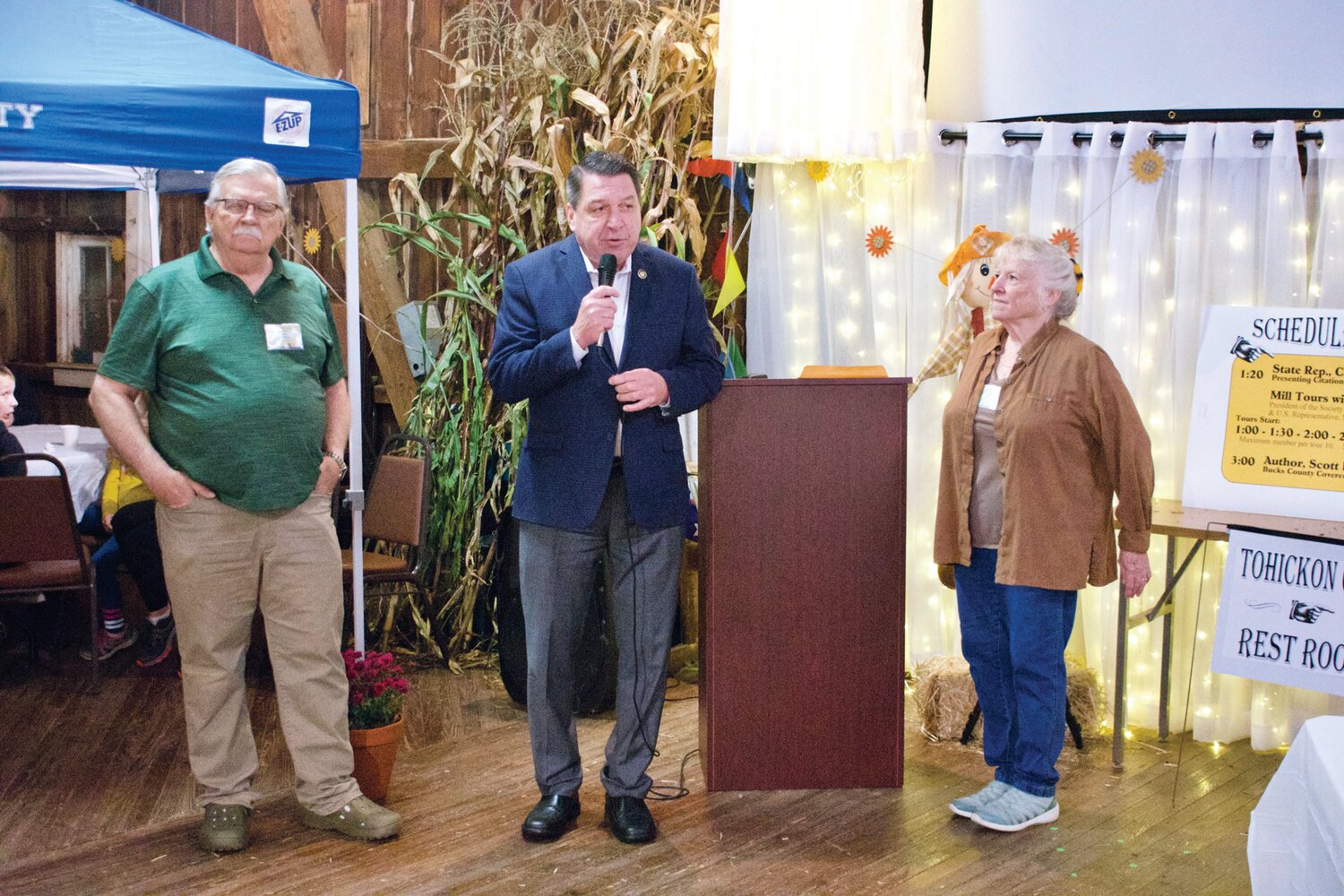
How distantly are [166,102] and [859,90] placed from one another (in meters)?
2.11

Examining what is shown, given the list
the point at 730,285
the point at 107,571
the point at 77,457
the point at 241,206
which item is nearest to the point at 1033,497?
the point at 730,285

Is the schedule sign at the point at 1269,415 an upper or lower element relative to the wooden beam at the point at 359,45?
lower

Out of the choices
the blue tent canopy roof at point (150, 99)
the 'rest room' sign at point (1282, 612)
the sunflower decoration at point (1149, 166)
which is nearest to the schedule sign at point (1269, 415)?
the 'rest room' sign at point (1282, 612)

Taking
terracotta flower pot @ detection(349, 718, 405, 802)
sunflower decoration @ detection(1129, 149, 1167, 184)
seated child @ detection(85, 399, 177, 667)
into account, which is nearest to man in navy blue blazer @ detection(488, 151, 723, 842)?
terracotta flower pot @ detection(349, 718, 405, 802)

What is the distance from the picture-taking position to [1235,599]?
11.4ft

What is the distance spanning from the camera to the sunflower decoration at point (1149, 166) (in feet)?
13.2

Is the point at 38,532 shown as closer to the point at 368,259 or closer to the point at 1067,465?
the point at 368,259

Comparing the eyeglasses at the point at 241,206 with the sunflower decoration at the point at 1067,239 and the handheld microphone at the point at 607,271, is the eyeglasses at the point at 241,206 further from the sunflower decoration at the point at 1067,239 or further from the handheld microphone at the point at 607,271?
the sunflower decoration at the point at 1067,239

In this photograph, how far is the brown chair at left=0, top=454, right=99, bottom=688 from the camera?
4285 millimetres

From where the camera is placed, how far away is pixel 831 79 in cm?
419

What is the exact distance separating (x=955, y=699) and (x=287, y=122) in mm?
2571

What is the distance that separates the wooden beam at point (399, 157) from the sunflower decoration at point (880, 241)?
6.23ft

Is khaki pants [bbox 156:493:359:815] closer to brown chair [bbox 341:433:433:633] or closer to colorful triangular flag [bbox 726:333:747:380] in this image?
brown chair [bbox 341:433:433:633]

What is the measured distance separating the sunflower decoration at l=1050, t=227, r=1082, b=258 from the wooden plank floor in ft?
5.09
